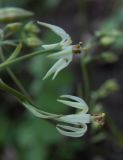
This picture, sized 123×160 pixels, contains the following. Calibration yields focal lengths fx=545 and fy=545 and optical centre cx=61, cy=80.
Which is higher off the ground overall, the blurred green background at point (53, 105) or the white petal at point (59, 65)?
the white petal at point (59, 65)

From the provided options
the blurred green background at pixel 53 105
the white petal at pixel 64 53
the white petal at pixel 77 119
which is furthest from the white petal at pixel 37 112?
the blurred green background at pixel 53 105

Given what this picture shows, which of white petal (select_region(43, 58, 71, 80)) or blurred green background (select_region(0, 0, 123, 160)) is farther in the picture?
blurred green background (select_region(0, 0, 123, 160))

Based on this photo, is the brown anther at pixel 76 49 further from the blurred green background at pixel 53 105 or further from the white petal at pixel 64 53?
the blurred green background at pixel 53 105

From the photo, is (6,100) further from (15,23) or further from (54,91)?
(15,23)

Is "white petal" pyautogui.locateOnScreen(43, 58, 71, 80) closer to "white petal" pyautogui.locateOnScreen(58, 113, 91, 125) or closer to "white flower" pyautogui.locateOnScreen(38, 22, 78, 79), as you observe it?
"white flower" pyautogui.locateOnScreen(38, 22, 78, 79)

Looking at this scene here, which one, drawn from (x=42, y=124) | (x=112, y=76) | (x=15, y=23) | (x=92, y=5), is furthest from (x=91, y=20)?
(x=15, y=23)

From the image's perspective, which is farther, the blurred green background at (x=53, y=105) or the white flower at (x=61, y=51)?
the blurred green background at (x=53, y=105)

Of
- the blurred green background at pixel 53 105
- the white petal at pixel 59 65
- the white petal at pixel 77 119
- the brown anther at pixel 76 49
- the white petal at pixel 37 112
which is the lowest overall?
the blurred green background at pixel 53 105

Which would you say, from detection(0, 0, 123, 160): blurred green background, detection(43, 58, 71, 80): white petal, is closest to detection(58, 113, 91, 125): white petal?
detection(43, 58, 71, 80): white petal
